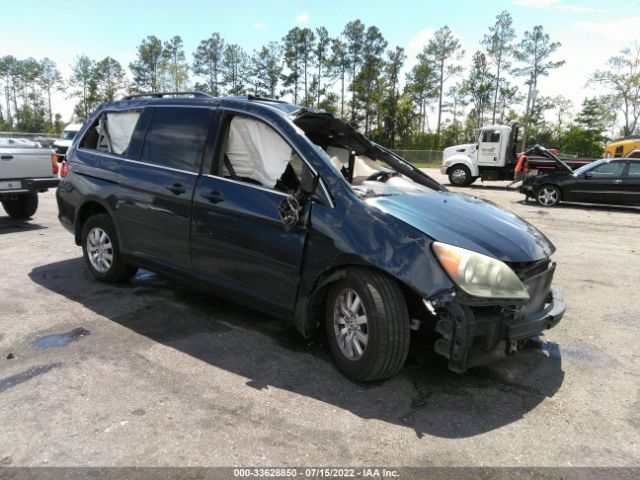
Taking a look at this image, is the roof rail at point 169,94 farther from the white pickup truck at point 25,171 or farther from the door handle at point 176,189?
the white pickup truck at point 25,171

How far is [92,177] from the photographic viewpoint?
5.04 m

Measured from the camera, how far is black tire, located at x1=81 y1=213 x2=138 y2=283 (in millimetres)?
4973

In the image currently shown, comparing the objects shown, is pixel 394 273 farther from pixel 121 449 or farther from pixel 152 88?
pixel 152 88

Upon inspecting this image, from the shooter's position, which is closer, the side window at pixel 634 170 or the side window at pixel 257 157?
the side window at pixel 257 157

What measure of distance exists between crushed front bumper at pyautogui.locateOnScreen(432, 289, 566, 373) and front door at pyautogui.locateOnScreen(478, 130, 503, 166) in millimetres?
19024

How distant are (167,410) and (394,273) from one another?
158 cm

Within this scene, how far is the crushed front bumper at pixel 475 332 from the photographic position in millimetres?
2861

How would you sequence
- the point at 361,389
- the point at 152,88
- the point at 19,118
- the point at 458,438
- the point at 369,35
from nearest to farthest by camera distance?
the point at 458,438 < the point at 361,389 < the point at 369,35 < the point at 152,88 < the point at 19,118

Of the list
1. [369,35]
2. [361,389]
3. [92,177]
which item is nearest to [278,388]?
[361,389]

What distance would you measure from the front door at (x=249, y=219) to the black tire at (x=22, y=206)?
6.61m

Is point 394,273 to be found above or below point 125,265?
above

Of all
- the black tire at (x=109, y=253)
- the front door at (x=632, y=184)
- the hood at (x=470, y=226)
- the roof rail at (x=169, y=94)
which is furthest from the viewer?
the front door at (x=632, y=184)

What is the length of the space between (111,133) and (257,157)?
2102 millimetres

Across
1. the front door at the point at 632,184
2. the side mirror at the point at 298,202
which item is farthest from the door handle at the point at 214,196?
the front door at the point at 632,184
